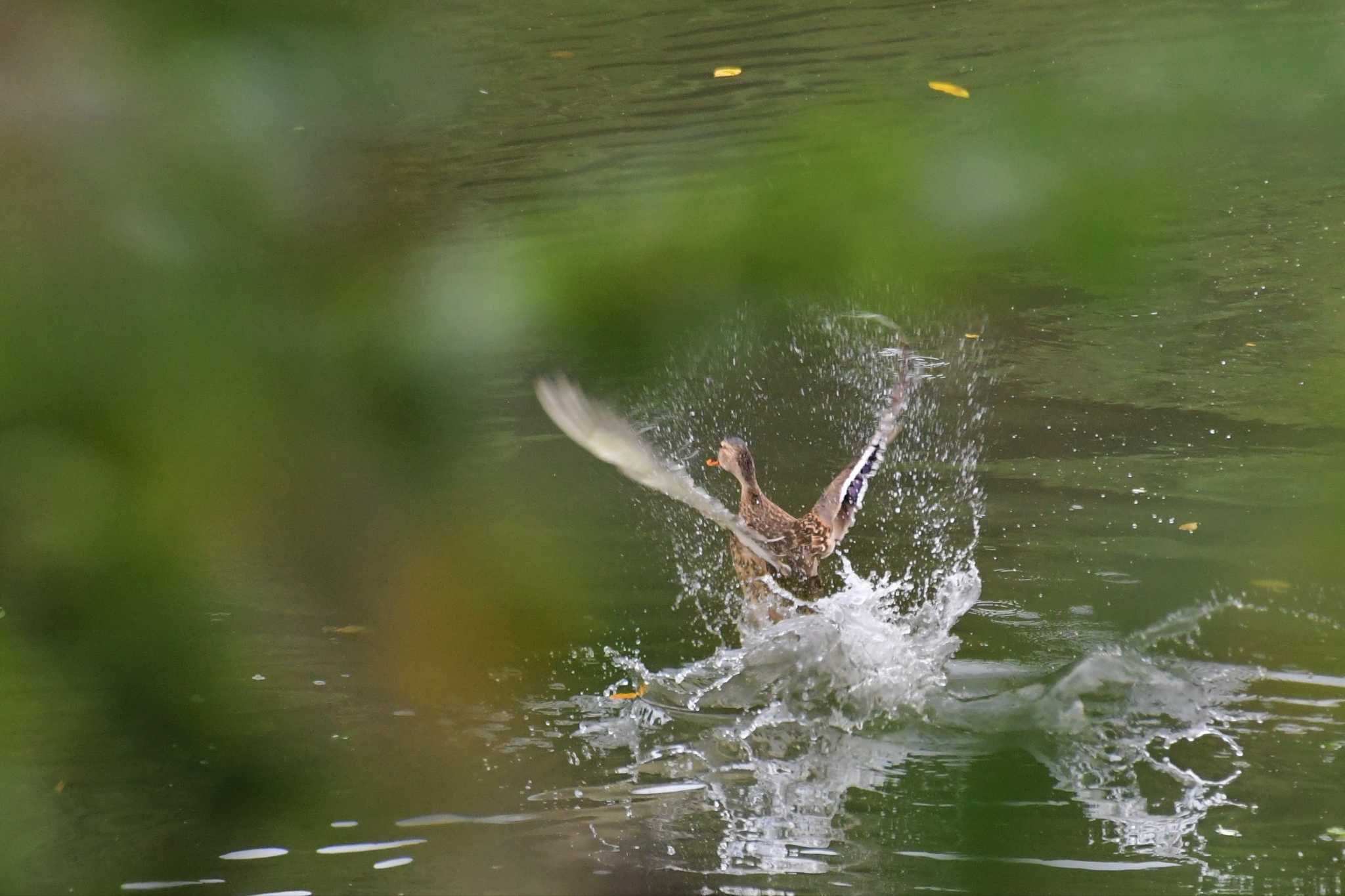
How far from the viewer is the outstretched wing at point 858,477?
318 cm

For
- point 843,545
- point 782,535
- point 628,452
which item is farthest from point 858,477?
point 628,452

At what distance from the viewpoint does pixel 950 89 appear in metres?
0.51

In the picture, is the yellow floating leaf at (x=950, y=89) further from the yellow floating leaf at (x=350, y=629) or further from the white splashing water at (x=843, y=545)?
the white splashing water at (x=843, y=545)

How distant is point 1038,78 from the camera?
526 millimetres

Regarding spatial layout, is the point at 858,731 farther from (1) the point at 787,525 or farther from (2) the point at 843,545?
(2) the point at 843,545

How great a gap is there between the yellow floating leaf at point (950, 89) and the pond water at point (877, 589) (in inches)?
0.5

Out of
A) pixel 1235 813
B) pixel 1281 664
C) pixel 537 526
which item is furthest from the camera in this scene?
pixel 1281 664

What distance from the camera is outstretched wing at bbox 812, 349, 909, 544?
318 centimetres

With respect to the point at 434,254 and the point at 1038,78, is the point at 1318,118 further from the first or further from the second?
the point at 434,254

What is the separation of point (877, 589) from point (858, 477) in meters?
0.53

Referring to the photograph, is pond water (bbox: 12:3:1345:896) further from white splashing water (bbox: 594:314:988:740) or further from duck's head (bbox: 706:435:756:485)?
duck's head (bbox: 706:435:756:485)

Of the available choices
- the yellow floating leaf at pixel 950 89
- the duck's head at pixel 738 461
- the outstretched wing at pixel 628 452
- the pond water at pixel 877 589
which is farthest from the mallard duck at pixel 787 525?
the yellow floating leaf at pixel 950 89

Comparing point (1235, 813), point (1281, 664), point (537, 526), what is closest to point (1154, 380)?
point (1281, 664)

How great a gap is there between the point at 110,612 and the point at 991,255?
361mm
